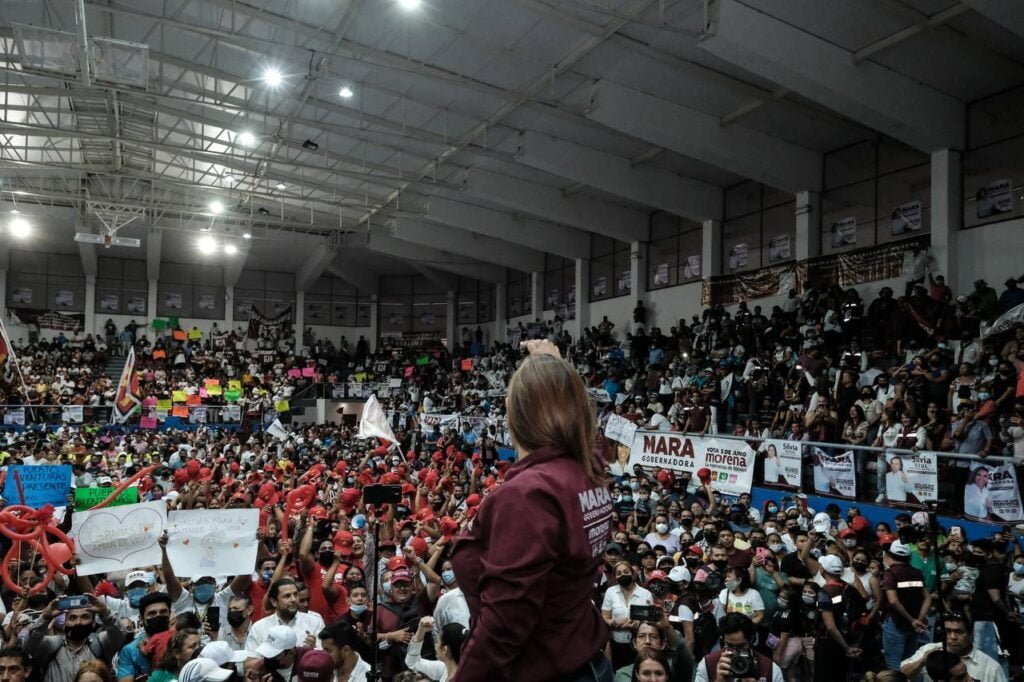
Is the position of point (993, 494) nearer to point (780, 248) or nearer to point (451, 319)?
point (780, 248)

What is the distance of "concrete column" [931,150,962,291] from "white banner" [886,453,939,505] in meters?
6.70

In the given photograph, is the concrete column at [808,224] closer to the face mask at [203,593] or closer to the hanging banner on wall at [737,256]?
the hanging banner on wall at [737,256]

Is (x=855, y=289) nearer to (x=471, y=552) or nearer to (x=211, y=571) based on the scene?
(x=211, y=571)

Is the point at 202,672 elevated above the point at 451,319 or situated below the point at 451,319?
below

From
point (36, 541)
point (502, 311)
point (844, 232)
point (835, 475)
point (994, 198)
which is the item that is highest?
point (994, 198)

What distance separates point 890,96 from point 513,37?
644cm

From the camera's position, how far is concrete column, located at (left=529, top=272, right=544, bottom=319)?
29.0 metres

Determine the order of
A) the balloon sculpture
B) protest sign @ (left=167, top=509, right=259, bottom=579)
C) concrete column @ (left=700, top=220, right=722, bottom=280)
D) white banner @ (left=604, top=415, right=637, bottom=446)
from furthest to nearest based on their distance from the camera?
1. concrete column @ (left=700, top=220, right=722, bottom=280)
2. white banner @ (left=604, top=415, right=637, bottom=446)
3. protest sign @ (left=167, top=509, right=259, bottom=579)
4. the balloon sculpture

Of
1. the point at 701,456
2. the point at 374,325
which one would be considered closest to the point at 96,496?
the point at 701,456

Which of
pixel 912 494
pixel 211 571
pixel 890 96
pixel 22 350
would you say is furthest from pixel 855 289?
pixel 22 350

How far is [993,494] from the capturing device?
8.44 m

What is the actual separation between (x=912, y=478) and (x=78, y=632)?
8.55 meters

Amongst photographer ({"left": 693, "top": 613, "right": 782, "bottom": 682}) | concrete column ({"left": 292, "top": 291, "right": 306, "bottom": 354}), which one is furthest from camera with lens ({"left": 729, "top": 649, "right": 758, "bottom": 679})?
concrete column ({"left": 292, "top": 291, "right": 306, "bottom": 354})

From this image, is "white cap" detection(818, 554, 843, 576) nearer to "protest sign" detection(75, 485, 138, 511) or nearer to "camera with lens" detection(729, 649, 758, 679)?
"camera with lens" detection(729, 649, 758, 679)
